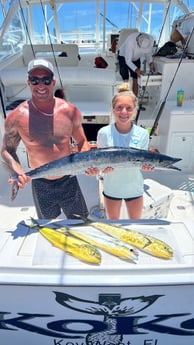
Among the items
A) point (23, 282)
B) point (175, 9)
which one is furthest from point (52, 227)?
point (175, 9)

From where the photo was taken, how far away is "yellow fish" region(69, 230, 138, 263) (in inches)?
52.2

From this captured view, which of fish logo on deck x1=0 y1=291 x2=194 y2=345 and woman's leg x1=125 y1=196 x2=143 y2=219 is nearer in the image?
fish logo on deck x1=0 y1=291 x2=194 y2=345

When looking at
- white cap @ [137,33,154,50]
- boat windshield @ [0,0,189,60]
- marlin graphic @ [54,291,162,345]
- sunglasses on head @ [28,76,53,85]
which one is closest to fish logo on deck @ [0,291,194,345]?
marlin graphic @ [54,291,162,345]

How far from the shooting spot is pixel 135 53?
16.6ft

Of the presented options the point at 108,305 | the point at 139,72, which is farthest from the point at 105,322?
the point at 139,72

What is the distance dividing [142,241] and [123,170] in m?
0.62

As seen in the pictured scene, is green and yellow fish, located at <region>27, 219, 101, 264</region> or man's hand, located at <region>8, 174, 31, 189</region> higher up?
man's hand, located at <region>8, 174, 31, 189</region>

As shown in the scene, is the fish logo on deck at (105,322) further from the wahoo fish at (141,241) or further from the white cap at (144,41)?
the white cap at (144,41)

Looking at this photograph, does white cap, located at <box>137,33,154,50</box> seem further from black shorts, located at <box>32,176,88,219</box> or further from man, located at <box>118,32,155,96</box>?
black shorts, located at <box>32,176,88,219</box>

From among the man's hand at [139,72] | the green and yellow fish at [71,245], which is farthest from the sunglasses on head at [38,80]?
the man's hand at [139,72]

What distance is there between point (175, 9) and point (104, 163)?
7.54 m

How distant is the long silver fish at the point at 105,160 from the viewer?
162cm

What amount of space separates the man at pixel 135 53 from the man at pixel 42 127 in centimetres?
324

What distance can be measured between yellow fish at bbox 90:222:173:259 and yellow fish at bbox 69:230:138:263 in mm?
39
